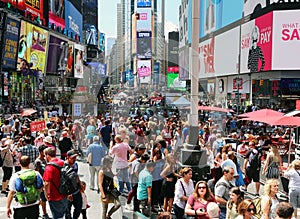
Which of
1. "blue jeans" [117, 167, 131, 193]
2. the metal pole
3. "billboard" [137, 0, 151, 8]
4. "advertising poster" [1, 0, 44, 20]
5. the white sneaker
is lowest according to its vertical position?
the white sneaker

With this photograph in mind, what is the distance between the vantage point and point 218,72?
183 ft

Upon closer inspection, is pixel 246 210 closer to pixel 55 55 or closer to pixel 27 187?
pixel 27 187

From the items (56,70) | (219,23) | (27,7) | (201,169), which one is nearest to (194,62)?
(201,169)

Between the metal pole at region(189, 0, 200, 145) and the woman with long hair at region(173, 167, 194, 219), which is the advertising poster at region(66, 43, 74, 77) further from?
the woman with long hair at region(173, 167, 194, 219)

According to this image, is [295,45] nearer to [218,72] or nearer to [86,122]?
[218,72]

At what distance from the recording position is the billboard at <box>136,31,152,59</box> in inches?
4295

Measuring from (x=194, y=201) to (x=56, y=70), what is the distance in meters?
48.6

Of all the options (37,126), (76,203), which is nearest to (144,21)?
(37,126)

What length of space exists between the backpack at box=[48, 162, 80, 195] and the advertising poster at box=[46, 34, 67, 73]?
43.5 m

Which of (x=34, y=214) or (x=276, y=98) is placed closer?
(x=34, y=214)

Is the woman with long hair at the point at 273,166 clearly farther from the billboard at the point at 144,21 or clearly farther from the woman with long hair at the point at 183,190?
the billboard at the point at 144,21

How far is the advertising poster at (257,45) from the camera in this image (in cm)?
3753

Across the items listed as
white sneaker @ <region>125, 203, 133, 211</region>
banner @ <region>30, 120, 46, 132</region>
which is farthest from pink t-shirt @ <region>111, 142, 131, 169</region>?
banner @ <region>30, 120, 46, 132</region>

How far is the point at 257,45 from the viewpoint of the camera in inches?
1577
